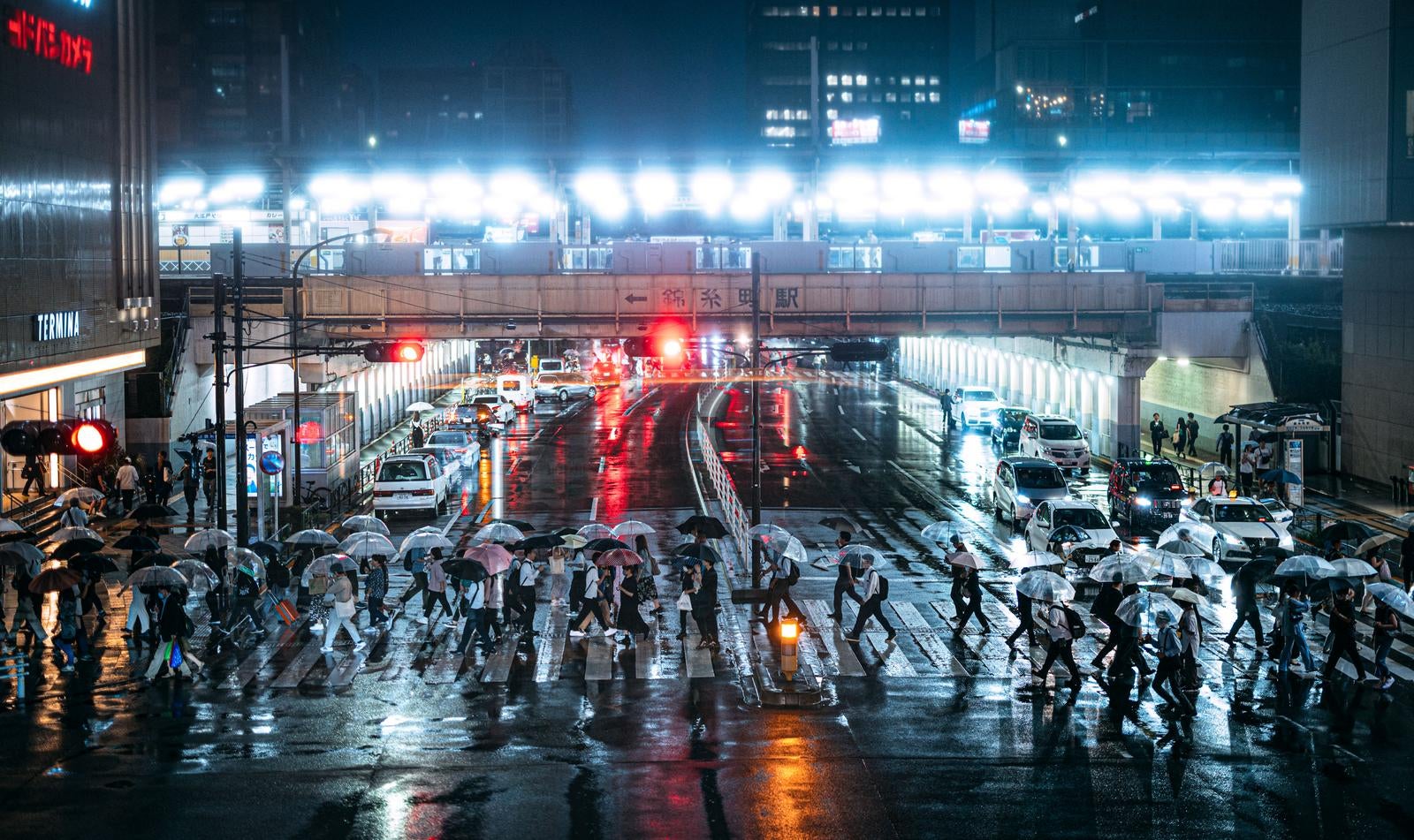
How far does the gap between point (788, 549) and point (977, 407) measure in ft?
129

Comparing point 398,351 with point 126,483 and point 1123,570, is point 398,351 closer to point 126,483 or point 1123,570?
point 126,483

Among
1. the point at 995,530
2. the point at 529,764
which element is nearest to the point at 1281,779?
the point at 529,764

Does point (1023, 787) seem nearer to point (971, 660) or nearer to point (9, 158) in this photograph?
point (971, 660)

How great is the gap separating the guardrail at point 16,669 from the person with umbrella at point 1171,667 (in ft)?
51.8

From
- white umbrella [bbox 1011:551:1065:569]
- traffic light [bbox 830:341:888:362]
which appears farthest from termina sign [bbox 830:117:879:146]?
white umbrella [bbox 1011:551:1065:569]

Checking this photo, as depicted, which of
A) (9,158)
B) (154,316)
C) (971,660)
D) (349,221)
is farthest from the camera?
(349,221)

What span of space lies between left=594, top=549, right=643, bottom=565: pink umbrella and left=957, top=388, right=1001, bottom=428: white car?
41763 mm

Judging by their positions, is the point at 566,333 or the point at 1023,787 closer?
the point at 1023,787

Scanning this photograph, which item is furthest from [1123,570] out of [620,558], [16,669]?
[16,669]

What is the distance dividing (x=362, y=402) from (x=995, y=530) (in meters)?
31.9

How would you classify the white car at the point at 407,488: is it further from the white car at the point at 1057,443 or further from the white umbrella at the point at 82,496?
the white car at the point at 1057,443

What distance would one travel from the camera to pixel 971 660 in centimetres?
2339

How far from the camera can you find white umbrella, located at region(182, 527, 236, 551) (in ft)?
84.7

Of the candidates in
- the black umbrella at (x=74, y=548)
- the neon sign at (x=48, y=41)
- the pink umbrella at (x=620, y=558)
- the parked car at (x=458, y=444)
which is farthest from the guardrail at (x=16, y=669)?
the parked car at (x=458, y=444)
